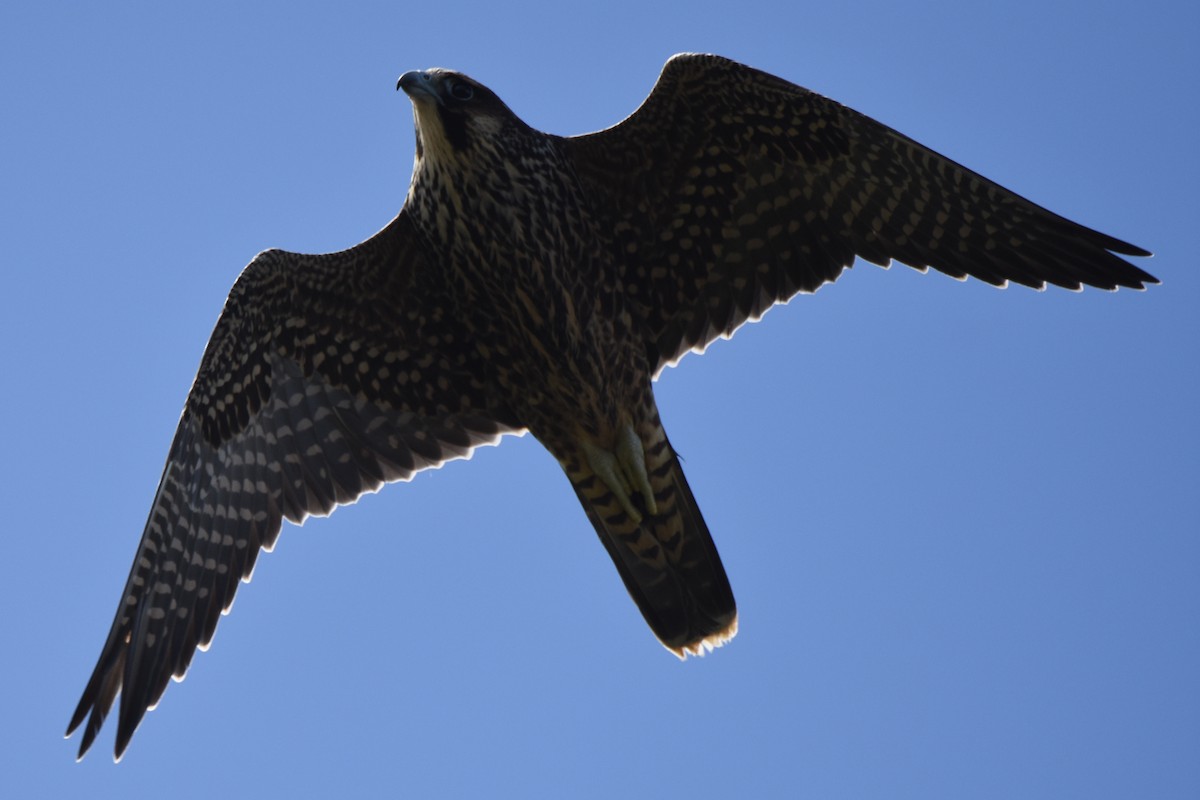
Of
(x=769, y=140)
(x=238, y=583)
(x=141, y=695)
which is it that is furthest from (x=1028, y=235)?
(x=141, y=695)

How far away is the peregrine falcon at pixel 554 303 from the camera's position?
6676 millimetres

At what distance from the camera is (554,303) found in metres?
6.67

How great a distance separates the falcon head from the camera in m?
6.55

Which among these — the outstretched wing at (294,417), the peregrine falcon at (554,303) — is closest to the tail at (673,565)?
the peregrine falcon at (554,303)

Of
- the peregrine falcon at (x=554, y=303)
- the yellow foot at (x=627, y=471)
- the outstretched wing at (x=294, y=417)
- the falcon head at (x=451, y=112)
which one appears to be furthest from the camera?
the outstretched wing at (x=294, y=417)

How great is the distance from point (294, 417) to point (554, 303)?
1680mm

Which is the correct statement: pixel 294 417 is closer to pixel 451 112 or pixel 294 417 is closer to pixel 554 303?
pixel 554 303

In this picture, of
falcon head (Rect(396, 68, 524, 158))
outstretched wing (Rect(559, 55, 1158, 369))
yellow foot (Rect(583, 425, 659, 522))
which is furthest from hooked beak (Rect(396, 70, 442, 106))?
yellow foot (Rect(583, 425, 659, 522))

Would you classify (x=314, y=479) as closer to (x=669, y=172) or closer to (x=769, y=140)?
(x=669, y=172)

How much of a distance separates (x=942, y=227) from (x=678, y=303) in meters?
1.32

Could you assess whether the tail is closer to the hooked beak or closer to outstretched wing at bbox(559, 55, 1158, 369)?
outstretched wing at bbox(559, 55, 1158, 369)

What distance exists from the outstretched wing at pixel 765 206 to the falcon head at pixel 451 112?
37cm

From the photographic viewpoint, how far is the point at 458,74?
6.70 metres

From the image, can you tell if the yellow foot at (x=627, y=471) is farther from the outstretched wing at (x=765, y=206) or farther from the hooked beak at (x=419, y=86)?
the hooked beak at (x=419, y=86)
